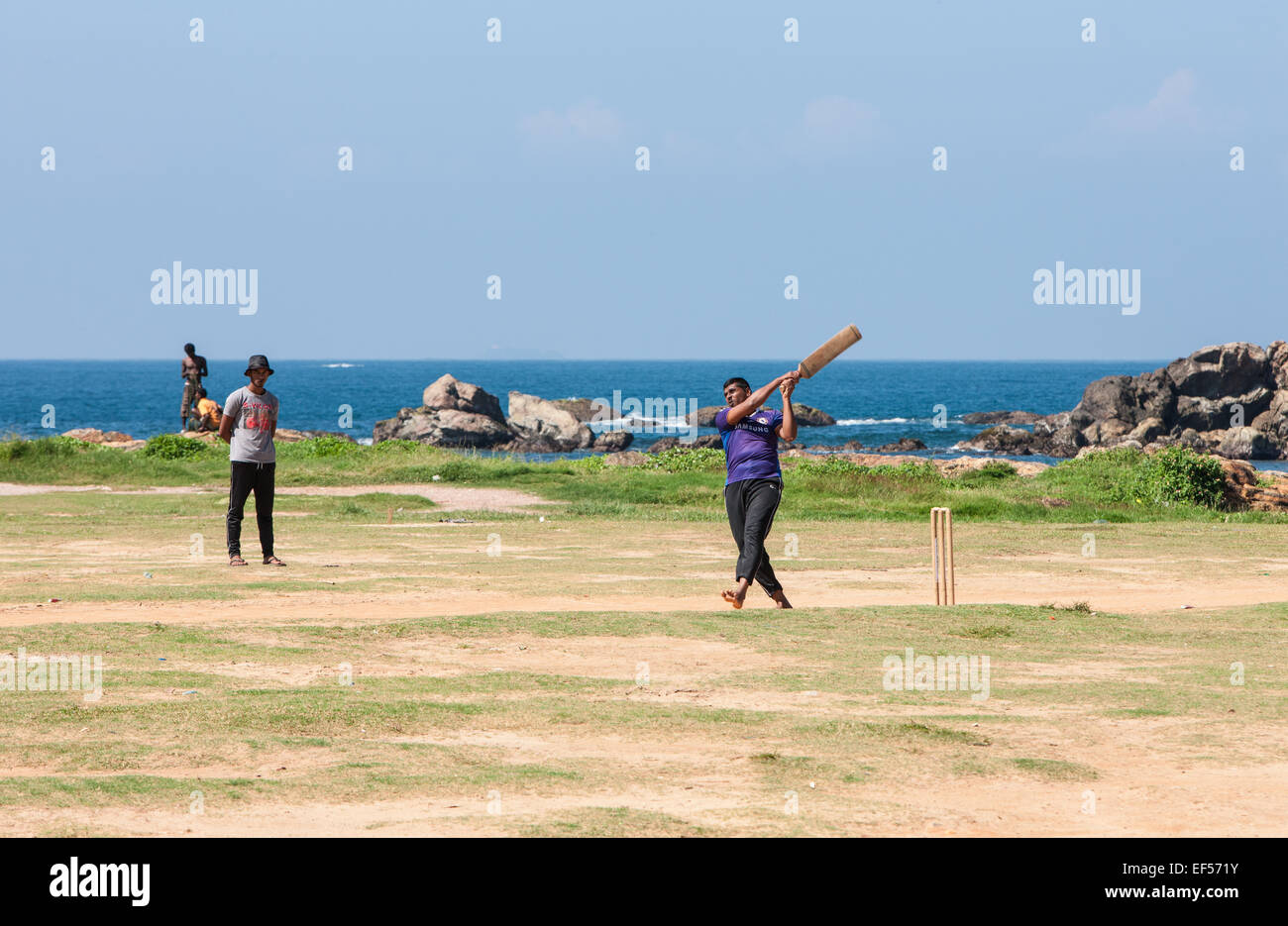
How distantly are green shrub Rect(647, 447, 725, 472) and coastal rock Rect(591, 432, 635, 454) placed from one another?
1495 inches

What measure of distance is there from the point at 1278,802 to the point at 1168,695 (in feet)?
9.30

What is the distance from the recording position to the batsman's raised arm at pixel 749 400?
1309 centimetres

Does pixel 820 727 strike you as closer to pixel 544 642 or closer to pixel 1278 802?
pixel 1278 802

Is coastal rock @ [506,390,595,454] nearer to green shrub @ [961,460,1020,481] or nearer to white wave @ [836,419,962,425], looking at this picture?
white wave @ [836,419,962,425]

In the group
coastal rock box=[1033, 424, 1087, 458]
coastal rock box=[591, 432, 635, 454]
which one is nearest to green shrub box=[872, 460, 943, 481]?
coastal rock box=[591, 432, 635, 454]

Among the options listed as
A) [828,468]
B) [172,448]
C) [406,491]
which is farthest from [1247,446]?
[172,448]

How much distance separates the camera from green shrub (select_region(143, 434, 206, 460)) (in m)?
34.0

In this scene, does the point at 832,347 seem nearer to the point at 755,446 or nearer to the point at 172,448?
the point at 755,446

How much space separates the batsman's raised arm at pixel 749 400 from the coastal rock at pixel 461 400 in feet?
202
